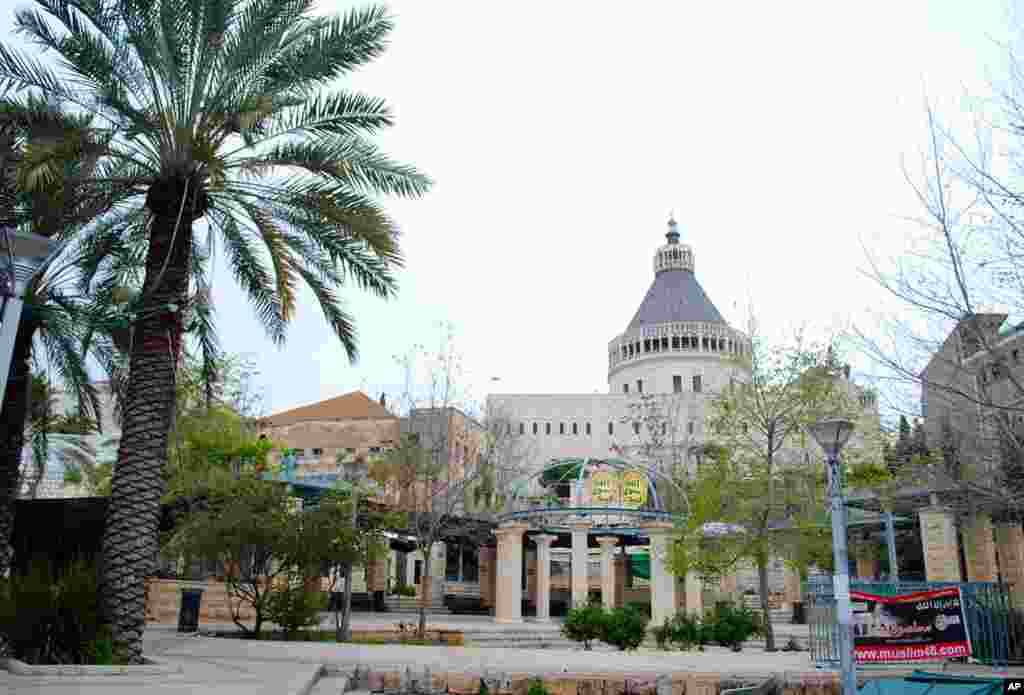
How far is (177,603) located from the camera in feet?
82.2

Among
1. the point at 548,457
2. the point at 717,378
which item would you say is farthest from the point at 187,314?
the point at 717,378

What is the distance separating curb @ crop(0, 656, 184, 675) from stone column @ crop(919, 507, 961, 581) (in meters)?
23.7

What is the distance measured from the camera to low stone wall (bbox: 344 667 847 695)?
13.1 m

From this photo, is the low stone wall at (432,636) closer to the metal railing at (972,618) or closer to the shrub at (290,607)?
the shrub at (290,607)

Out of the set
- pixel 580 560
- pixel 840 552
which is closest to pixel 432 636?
pixel 580 560

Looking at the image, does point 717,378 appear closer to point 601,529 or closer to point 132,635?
point 601,529

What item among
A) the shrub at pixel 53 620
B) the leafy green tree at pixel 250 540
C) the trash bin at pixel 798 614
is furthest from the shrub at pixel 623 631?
the trash bin at pixel 798 614

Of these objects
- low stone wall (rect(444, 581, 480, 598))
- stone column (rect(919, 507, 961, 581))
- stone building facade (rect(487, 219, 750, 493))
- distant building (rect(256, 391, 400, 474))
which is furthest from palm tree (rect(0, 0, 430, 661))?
stone building facade (rect(487, 219, 750, 493))

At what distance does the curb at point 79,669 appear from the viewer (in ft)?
34.7

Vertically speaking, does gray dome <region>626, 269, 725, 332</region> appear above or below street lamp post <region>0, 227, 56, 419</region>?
above

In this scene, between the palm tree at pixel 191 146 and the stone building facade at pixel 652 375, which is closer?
the palm tree at pixel 191 146

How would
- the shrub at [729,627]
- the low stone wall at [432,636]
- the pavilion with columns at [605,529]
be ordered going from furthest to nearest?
the pavilion with columns at [605,529], the low stone wall at [432,636], the shrub at [729,627]

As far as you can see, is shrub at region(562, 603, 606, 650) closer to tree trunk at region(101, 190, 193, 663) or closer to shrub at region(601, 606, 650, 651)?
shrub at region(601, 606, 650, 651)

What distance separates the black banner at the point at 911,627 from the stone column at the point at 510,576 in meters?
16.6
